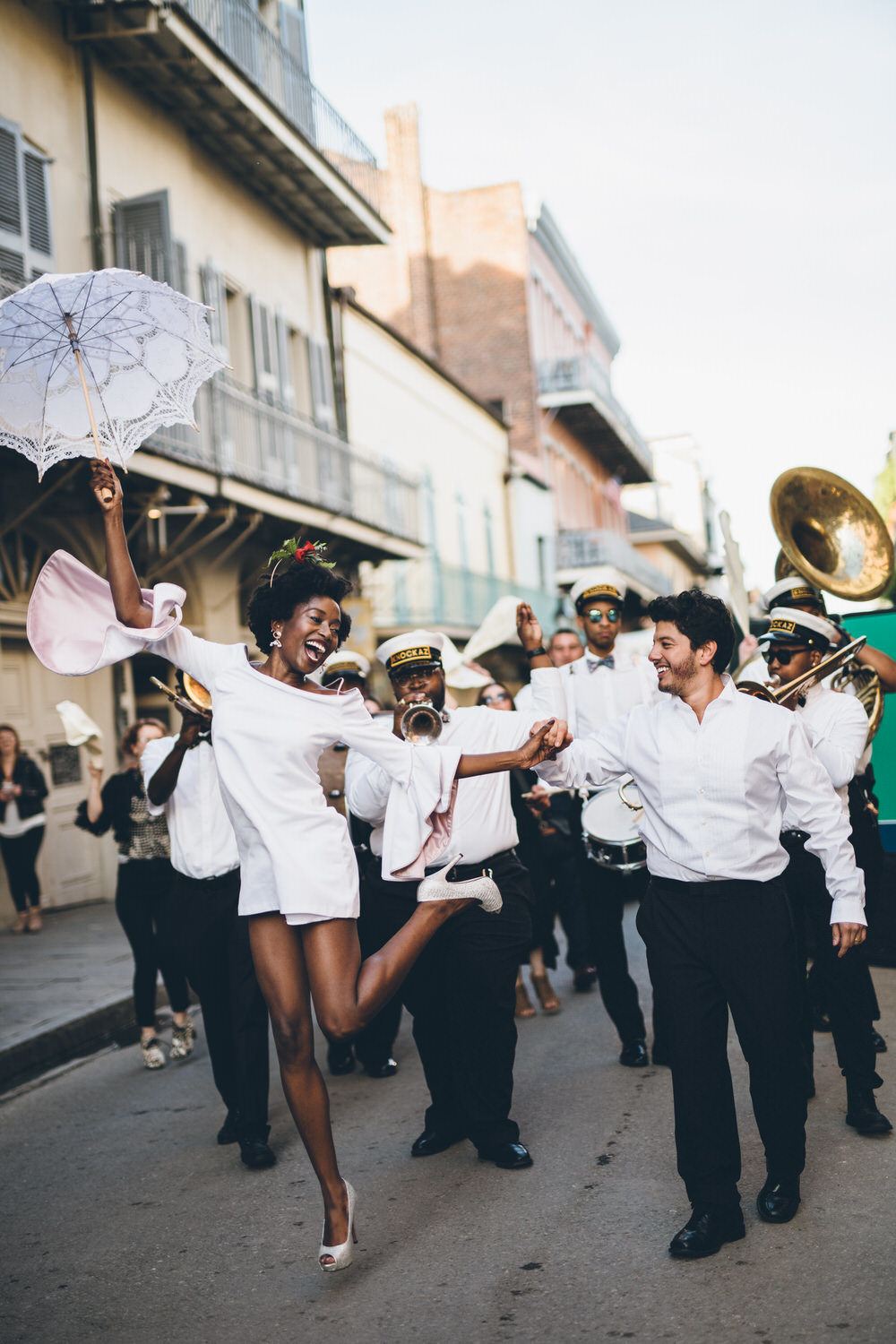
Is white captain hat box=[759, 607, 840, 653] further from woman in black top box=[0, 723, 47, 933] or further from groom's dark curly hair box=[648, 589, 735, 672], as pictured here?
woman in black top box=[0, 723, 47, 933]

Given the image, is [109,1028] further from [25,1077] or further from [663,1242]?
[663,1242]

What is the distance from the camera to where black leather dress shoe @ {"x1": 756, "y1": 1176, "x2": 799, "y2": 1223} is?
4570 millimetres

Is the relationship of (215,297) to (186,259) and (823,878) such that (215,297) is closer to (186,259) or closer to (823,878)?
(186,259)

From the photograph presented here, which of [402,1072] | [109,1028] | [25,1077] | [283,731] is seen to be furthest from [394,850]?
[109,1028]

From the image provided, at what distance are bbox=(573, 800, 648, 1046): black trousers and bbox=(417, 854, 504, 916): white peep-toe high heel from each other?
2.11 meters

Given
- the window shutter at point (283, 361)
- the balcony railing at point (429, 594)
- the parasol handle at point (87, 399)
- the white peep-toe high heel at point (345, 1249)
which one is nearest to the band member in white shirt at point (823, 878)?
the white peep-toe high heel at point (345, 1249)

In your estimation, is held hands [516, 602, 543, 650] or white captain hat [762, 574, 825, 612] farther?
white captain hat [762, 574, 825, 612]

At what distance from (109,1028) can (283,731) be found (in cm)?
534

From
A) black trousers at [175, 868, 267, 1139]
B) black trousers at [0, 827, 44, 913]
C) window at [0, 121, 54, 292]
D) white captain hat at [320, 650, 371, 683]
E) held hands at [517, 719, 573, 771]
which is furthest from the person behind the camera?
black trousers at [0, 827, 44, 913]

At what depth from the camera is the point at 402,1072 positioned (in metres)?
7.23

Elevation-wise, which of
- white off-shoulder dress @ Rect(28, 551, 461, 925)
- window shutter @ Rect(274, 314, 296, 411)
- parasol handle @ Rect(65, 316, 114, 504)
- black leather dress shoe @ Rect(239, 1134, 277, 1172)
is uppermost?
window shutter @ Rect(274, 314, 296, 411)

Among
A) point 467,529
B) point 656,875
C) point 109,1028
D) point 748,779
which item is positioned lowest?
point 109,1028

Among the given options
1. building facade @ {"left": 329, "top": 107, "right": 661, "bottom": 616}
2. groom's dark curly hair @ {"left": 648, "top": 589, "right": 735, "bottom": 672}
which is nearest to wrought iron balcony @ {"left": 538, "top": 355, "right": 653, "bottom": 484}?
building facade @ {"left": 329, "top": 107, "right": 661, "bottom": 616}

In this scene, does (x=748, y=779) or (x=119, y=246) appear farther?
(x=119, y=246)
